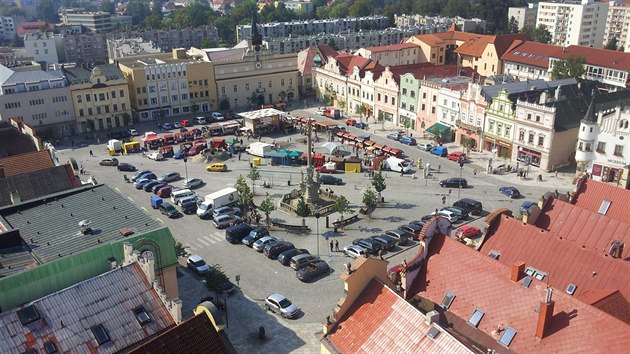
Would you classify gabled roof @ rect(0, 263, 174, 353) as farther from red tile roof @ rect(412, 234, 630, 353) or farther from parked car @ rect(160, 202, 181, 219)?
parked car @ rect(160, 202, 181, 219)

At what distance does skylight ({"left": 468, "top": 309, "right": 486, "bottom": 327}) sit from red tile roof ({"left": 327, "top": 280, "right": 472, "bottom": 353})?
15.9ft

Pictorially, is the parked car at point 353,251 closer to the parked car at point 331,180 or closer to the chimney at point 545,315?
the parked car at point 331,180

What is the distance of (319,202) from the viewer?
63156mm

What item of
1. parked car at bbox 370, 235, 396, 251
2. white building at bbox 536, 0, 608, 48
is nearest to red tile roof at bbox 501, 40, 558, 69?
white building at bbox 536, 0, 608, 48

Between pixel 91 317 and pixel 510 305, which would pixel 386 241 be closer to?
pixel 510 305

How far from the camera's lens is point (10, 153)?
6119cm

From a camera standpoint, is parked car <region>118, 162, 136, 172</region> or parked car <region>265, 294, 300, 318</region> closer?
parked car <region>265, 294, 300, 318</region>

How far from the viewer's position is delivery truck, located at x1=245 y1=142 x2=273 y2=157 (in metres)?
80.9

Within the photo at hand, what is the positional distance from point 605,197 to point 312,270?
80.2 feet

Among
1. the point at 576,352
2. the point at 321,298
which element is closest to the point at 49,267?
the point at 321,298

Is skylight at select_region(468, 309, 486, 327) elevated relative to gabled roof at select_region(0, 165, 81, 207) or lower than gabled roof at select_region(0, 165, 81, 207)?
lower

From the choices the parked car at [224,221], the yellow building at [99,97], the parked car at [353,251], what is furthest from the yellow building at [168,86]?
the parked car at [353,251]

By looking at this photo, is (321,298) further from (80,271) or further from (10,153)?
(10,153)

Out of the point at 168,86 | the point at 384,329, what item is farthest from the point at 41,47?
the point at 384,329
